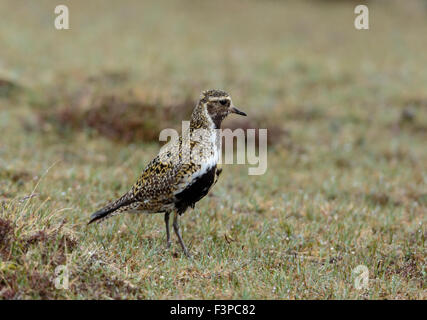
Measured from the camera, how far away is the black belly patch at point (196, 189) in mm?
5996

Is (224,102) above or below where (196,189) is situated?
above

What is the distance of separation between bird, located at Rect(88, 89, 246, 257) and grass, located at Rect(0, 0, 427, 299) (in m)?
0.46

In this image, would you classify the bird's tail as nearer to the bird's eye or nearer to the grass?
the grass

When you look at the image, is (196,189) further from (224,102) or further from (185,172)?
(224,102)

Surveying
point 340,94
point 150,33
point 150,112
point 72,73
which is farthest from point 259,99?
point 150,33

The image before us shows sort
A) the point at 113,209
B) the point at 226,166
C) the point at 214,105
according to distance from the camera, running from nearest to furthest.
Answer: the point at 113,209 → the point at 214,105 → the point at 226,166

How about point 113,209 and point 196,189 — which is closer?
point 196,189

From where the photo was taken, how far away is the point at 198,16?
2406 cm

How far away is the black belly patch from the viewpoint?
6.00m

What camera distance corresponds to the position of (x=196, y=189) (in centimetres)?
602

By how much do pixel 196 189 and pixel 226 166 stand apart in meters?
4.75

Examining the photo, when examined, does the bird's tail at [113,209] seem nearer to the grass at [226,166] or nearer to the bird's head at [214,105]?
the grass at [226,166]

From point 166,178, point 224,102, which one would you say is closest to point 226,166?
point 224,102
